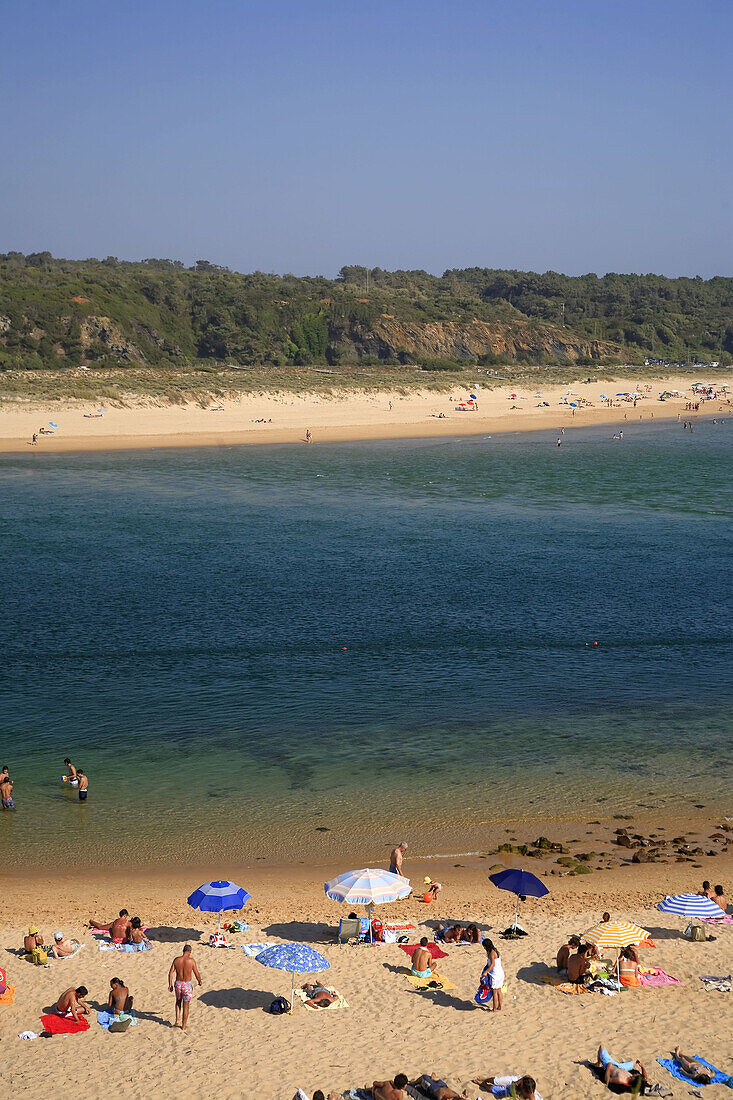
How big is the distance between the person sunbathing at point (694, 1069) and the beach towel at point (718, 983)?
6.47ft

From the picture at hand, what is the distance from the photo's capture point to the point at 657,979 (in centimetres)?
1449

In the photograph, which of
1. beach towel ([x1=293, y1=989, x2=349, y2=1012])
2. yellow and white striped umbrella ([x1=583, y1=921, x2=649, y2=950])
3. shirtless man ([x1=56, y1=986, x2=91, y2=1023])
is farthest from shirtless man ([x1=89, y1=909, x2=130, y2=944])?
yellow and white striped umbrella ([x1=583, y1=921, x2=649, y2=950])

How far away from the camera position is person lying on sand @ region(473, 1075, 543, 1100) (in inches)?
446

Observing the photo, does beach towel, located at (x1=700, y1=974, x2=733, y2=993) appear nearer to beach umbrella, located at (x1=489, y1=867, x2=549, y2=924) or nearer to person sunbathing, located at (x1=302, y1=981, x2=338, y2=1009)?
beach umbrella, located at (x1=489, y1=867, x2=549, y2=924)

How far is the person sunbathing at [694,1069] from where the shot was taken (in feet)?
39.3

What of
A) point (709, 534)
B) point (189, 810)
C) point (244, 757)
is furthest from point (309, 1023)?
point (709, 534)

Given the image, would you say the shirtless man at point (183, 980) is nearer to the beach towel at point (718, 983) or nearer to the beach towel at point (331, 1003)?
the beach towel at point (331, 1003)

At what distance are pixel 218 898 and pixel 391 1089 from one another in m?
4.81

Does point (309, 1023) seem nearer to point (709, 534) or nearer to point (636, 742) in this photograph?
point (636, 742)

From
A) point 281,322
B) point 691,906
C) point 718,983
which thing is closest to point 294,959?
point 718,983

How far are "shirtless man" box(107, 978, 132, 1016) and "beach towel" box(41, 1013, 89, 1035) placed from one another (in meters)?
0.40

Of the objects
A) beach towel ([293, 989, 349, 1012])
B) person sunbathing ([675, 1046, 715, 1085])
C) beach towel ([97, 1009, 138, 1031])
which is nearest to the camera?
person sunbathing ([675, 1046, 715, 1085])

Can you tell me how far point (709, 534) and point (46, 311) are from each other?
72864 millimetres

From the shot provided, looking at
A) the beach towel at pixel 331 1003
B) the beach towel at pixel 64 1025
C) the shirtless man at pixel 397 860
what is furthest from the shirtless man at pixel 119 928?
the shirtless man at pixel 397 860
